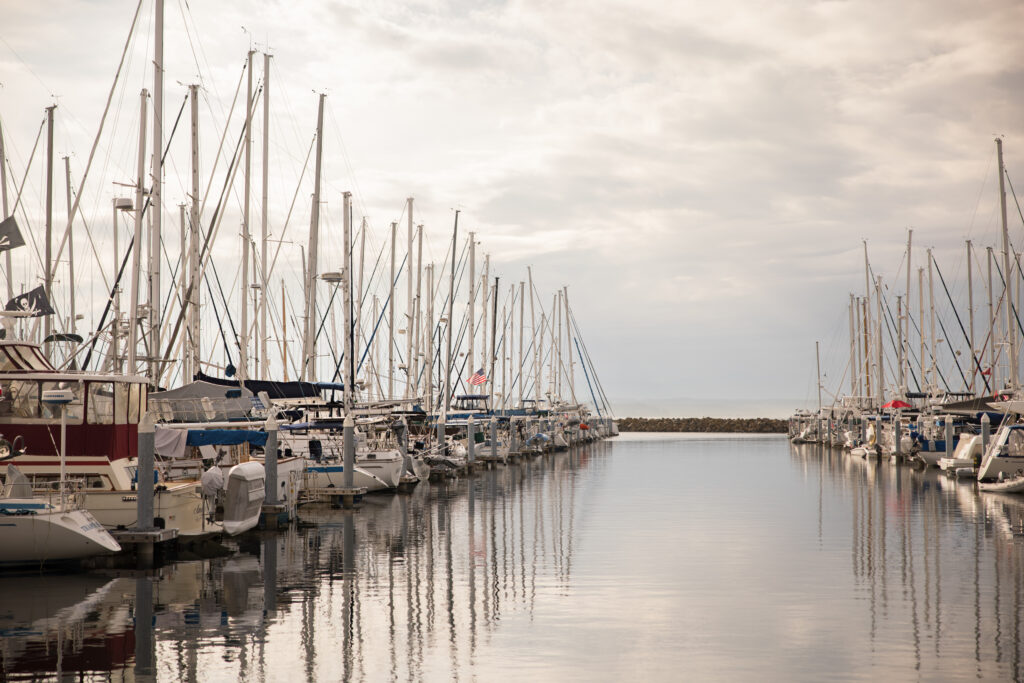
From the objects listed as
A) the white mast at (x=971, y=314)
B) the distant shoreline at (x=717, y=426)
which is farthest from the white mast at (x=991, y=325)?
the distant shoreline at (x=717, y=426)

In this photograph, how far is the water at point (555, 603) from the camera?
14.3 metres

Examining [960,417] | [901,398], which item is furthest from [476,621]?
[901,398]

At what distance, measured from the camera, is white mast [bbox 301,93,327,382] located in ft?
136

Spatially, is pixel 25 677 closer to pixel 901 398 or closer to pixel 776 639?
pixel 776 639

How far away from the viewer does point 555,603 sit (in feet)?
62.6

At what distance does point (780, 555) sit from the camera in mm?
26062

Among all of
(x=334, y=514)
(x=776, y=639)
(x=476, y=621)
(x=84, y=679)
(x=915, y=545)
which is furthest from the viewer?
(x=334, y=514)

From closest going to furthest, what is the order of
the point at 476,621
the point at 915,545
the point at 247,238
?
the point at 476,621 → the point at 915,545 → the point at 247,238

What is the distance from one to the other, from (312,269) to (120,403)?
16470 mm

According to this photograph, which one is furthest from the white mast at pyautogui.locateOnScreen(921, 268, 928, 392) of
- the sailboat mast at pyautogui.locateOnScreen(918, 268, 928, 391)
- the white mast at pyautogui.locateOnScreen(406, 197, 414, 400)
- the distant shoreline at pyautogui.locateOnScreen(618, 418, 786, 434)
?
the distant shoreline at pyautogui.locateOnScreen(618, 418, 786, 434)

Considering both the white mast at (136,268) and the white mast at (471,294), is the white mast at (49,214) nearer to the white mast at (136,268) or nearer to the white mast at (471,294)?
A: the white mast at (136,268)

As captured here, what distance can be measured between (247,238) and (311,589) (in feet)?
78.2

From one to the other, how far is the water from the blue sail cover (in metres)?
3.54

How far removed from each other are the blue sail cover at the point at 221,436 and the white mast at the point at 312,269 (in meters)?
10.9
